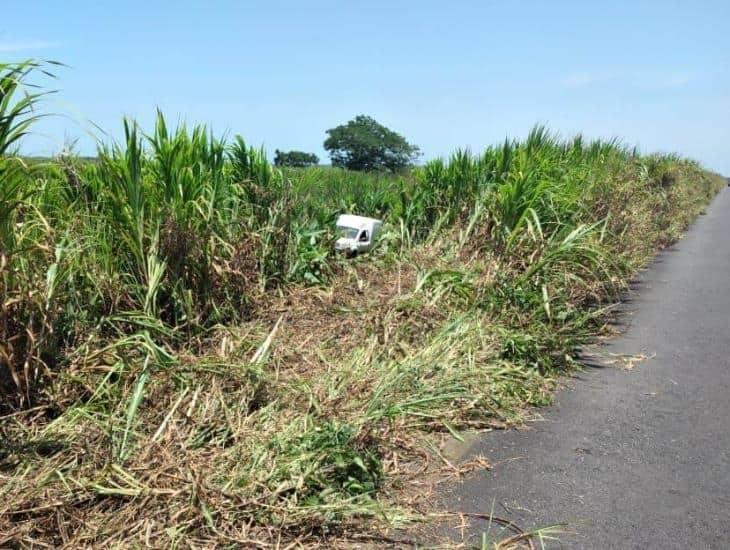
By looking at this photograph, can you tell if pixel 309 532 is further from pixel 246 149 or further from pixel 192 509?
pixel 246 149

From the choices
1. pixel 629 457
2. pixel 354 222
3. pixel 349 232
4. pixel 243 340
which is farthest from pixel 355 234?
pixel 629 457

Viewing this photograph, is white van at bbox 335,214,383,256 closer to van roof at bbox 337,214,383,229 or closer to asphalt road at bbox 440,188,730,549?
van roof at bbox 337,214,383,229

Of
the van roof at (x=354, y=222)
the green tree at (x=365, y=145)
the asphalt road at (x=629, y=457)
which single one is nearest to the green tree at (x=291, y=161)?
the van roof at (x=354, y=222)

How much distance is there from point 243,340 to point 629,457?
228 centimetres

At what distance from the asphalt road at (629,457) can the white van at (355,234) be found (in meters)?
2.35

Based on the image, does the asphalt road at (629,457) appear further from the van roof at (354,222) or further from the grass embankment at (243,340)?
the van roof at (354,222)

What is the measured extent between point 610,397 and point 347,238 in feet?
9.31

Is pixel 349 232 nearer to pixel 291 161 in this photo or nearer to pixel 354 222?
pixel 354 222

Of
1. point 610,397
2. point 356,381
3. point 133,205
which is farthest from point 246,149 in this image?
point 610,397

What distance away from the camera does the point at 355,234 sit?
6.66m

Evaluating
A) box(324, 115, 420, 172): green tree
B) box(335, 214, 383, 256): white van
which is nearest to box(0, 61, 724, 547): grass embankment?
box(335, 214, 383, 256): white van

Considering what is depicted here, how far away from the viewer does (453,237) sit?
709 centimetres

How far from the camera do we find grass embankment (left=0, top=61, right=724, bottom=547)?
9.64ft

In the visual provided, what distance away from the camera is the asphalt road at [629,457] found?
3057mm
